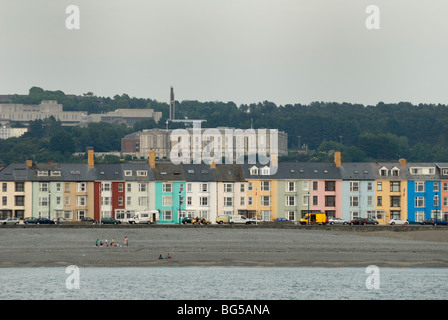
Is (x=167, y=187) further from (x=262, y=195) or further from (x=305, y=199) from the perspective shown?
(x=305, y=199)

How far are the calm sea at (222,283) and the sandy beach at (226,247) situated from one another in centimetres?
242

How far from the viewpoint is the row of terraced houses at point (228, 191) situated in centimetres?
13862

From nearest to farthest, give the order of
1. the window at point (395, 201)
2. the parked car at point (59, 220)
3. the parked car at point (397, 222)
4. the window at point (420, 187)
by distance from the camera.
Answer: the parked car at point (59, 220)
the parked car at point (397, 222)
the window at point (395, 201)
the window at point (420, 187)

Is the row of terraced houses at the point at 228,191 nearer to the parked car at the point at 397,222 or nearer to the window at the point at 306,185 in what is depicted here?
the window at the point at 306,185

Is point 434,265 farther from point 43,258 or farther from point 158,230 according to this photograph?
point 158,230

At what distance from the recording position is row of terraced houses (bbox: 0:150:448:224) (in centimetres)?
13862

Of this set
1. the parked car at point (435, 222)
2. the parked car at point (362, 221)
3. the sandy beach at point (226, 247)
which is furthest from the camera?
the parked car at point (362, 221)

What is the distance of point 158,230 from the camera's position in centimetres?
11269

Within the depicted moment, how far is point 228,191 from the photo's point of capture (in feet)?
465

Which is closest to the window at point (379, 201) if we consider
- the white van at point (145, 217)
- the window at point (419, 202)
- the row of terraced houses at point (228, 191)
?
the row of terraced houses at point (228, 191)

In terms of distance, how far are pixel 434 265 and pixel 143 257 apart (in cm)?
2218

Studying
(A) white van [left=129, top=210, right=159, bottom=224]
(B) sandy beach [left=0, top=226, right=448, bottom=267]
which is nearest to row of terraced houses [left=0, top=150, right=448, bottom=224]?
(A) white van [left=129, top=210, right=159, bottom=224]
